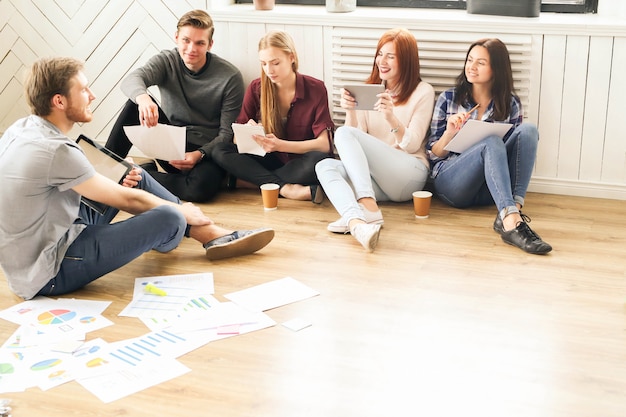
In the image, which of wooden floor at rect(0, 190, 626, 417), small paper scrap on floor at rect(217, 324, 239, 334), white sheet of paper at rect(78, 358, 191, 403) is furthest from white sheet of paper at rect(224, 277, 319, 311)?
white sheet of paper at rect(78, 358, 191, 403)

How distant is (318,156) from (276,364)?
165cm

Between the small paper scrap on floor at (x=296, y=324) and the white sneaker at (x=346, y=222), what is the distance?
2.81 feet

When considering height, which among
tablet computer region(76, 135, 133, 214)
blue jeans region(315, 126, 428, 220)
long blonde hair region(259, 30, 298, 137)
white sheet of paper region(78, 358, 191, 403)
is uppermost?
long blonde hair region(259, 30, 298, 137)

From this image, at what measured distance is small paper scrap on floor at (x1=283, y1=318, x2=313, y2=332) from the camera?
2.71m

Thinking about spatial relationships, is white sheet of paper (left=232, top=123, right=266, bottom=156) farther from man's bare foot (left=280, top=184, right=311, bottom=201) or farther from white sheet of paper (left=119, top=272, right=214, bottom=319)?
white sheet of paper (left=119, top=272, right=214, bottom=319)

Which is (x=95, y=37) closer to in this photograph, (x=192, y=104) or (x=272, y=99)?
(x=192, y=104)

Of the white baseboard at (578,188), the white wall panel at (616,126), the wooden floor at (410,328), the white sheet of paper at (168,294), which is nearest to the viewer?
the wooden floor at (410,328)

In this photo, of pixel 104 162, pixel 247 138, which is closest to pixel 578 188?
pixel 247 138

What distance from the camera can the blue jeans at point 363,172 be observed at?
361 cm

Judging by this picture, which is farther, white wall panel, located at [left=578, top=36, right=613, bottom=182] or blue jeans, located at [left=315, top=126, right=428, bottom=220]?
white wall panel, located at [left=578, top=36, right=613, bottom=182]

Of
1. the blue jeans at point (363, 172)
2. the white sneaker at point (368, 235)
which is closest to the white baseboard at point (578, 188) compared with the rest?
the blue jeans at point (363, 172)

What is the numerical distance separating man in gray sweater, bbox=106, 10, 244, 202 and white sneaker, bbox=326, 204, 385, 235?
79 centimetres

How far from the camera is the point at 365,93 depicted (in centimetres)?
367

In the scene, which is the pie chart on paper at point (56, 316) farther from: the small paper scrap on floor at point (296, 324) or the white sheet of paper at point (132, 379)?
the small paper scrap on floor at point (296, 324)
